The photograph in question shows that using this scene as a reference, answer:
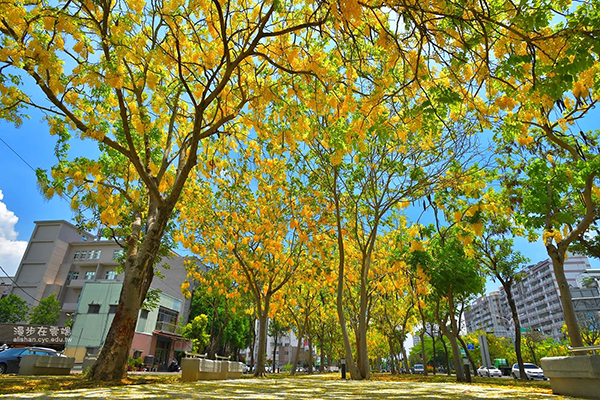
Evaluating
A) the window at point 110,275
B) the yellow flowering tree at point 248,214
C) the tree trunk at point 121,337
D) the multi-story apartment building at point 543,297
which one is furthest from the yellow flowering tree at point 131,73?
the multi-story apartment building at point 543,297

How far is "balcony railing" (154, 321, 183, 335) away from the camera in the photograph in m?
26.4

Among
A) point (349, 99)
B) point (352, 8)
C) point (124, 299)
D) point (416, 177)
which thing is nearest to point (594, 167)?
point (416, 177)

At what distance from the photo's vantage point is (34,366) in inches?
335

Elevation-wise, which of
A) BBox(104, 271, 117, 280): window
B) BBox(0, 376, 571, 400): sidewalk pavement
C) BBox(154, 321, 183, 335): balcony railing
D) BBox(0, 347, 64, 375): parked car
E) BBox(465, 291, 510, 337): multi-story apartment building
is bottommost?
BBox(0, 376, 571, 400): sidewalk pavement

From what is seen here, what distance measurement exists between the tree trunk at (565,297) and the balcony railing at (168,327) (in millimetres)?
26467

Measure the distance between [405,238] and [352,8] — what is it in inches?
353

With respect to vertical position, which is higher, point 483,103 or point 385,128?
point 483,103

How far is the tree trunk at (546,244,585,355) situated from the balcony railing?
2647 cm

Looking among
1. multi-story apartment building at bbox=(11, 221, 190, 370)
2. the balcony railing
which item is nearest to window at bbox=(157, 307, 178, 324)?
multi-story apartment building at bbox=(11, 221, 190, 370)

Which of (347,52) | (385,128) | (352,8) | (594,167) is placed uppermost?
(347,52)

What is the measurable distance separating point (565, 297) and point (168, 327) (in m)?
27.8

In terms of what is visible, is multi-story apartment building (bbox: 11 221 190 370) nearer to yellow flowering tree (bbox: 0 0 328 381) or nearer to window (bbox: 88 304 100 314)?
window (bbox: 88 304 100 314)

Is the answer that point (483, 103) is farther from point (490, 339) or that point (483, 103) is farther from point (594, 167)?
point (490, 339)

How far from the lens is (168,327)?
27641mm
